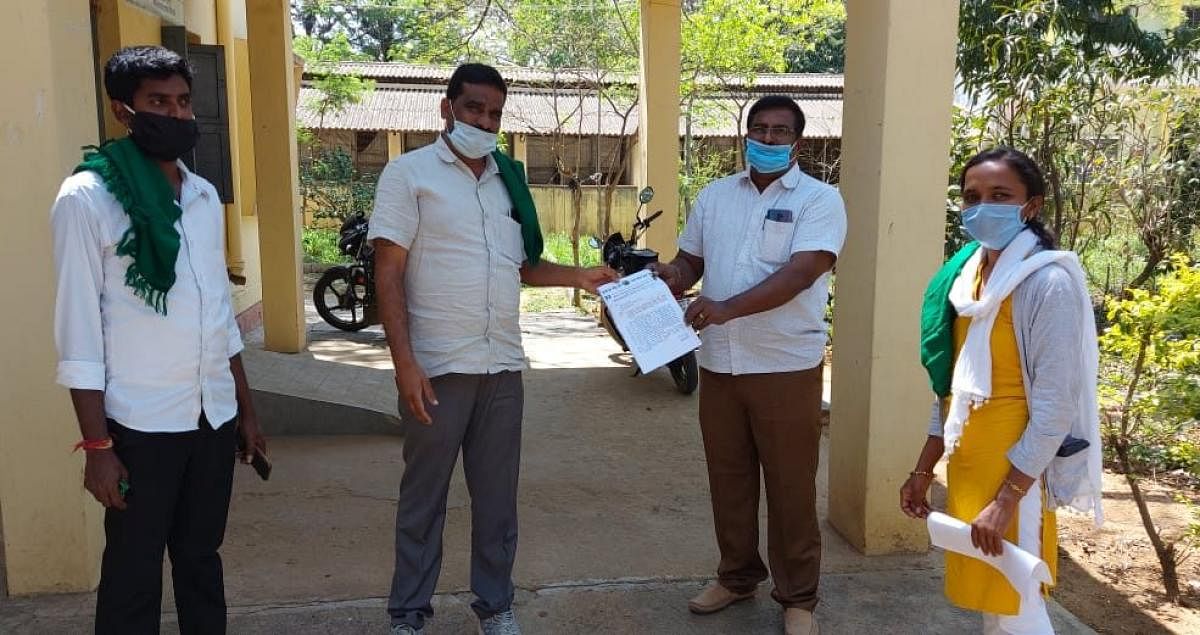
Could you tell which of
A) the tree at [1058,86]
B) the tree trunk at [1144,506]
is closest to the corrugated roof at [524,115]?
the tree at [1058,86]

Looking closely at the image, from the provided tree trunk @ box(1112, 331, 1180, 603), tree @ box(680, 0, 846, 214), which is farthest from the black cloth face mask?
tree @ box(680, 0, 846, 214)

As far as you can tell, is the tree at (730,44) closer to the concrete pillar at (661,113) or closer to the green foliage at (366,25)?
the concrete pillar at (661,113)

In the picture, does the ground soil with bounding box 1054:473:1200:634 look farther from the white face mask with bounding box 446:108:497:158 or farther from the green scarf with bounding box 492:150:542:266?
the white face mask with bounding box 446:108:497:158

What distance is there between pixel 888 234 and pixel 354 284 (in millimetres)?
6801

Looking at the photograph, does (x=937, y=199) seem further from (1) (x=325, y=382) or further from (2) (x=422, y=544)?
(1) (x=325, y=382)

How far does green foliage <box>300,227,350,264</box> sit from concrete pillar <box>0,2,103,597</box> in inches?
464

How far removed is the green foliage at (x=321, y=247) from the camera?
48.7 ft

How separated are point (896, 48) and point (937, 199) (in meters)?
0.63

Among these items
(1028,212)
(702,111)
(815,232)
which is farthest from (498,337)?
(702,111)

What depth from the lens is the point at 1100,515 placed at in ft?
7.42

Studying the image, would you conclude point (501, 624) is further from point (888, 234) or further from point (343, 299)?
point (343, 299)

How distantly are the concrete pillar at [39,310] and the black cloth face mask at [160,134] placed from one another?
1.01m

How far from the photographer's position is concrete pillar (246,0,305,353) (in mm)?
7312

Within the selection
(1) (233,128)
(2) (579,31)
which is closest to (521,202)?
(1) (233,128)
